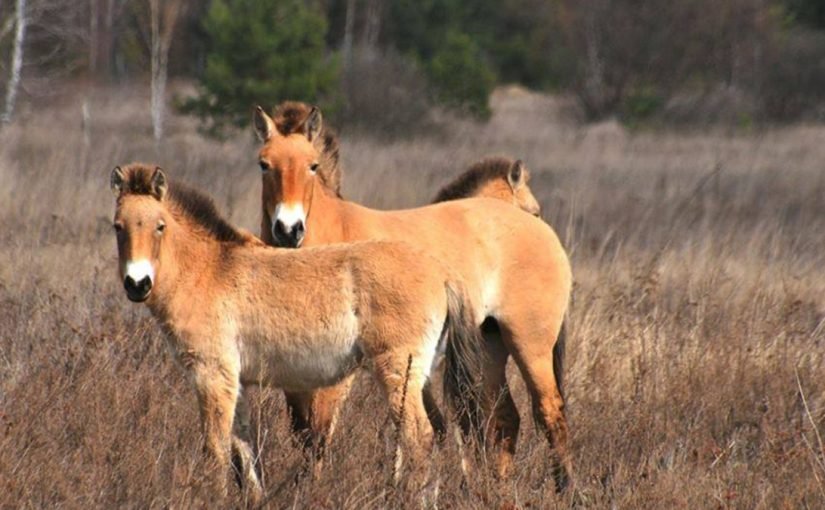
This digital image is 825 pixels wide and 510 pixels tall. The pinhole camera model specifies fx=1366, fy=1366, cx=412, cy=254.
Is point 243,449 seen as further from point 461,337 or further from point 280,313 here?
point 461,337

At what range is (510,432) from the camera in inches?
286

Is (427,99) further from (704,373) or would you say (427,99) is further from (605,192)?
(704,373)

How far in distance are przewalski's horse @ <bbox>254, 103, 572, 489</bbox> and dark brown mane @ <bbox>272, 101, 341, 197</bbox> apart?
177mm

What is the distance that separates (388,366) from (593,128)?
23909 millimetres

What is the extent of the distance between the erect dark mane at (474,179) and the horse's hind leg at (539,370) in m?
1.56

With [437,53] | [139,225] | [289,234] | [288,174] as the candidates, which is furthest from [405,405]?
[437,53]

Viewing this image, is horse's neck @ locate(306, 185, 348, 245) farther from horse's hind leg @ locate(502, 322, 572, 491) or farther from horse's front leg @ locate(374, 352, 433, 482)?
horse's front leg @ locate(374, 352, 433, 482)

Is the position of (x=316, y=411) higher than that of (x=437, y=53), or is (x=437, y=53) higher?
(x=316, y=411)

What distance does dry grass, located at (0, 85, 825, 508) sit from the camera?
5.68 meters

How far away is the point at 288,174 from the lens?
23.3 feet

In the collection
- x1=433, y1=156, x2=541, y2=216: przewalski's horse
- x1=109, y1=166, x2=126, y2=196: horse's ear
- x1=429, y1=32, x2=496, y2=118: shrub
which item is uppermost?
x1=109, y1=166, x2=126, y2=196: horse's ear

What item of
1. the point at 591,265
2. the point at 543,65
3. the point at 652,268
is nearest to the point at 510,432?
the point at 652,268

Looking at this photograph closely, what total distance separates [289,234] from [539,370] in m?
1.47

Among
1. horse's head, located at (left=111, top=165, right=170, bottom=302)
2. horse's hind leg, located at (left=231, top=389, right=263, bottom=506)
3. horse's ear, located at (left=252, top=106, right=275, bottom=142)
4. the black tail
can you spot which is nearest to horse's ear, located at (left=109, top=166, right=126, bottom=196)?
Answer: horse's head, located at (left=111, top=165, right=170, bottom=302)
